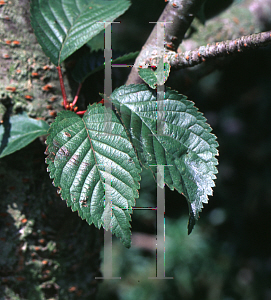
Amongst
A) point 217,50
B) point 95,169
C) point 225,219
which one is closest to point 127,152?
point 95,169

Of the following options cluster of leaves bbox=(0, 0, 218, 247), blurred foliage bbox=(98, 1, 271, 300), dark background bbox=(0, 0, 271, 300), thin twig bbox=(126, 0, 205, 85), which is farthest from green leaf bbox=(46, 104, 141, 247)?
blurred foliage bbox=(98, 1, 271, 300)

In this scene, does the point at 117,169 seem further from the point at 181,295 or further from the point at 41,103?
the point at 181,295

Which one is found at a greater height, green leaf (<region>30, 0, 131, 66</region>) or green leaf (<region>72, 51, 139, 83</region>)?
green leaf (<region>30, 0, 131, 66</region>)

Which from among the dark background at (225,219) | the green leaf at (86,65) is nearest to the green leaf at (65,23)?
the green leaf at (86,65)

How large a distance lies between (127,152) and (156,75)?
0.13 meters

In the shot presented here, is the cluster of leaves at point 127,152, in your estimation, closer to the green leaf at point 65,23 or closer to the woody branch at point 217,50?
the woody branch at point 217,50

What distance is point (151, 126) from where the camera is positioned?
0.40 meters

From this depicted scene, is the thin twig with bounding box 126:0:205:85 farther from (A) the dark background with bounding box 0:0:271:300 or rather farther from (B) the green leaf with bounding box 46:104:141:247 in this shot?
(A) the dark background with bounding box 0:0:271:300

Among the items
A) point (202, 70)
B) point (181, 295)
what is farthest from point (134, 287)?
point (202, 70)

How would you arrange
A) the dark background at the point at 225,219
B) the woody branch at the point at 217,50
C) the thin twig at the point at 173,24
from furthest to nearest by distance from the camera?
1. the dark background at the point at 225,219
2. the thin twig at the point at 173,24
3. the woody branch at the point at 217,50

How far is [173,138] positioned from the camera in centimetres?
40

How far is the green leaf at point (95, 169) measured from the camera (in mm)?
367

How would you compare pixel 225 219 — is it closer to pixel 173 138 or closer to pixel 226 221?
pixel 226 221

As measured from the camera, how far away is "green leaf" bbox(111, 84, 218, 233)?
1.22 feet
